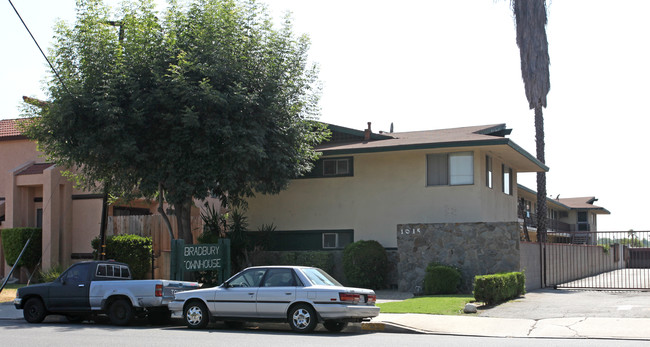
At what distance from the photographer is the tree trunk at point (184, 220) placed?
2240 cm

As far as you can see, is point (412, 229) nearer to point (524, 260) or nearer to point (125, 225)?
point (524, 260)

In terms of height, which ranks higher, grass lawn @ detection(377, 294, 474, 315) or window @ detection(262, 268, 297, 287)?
window @ detection(262, 268, 297, 287)

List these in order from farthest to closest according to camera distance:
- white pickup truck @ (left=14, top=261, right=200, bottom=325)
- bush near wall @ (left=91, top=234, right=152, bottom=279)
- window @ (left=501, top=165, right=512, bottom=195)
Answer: window @ (left=501, top=165, right=512, bottom=195)
bush near wall @ (left=91, top=234, right=152, bottom=279)
white pickup truck @ (left=14, top=261, right=200, bottom=325)

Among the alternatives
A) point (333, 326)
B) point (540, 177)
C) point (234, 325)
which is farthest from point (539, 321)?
point (540, 177)

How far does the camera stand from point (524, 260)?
21344mm

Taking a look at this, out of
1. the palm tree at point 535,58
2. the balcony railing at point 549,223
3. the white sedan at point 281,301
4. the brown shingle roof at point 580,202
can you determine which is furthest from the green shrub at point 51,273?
the brown shingle roof at point 580,202

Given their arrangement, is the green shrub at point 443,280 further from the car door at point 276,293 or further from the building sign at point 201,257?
the car door at point 276,293

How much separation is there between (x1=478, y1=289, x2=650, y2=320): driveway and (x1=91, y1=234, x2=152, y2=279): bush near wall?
12848 millimetres

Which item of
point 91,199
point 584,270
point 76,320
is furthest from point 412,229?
point 584,270

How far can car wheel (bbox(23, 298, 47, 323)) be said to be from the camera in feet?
53.0

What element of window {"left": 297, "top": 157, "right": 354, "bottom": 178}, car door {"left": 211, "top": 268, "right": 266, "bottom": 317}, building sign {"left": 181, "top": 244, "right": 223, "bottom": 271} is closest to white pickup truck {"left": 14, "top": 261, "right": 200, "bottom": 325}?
building sign {"left": 181, "top": 244, "right": 223, "bottom": 271}

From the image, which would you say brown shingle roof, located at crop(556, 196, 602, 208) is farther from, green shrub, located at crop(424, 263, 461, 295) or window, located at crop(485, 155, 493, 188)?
green shrub, located at crop(424, 263, 461, 295)

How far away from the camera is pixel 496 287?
17.4 metres

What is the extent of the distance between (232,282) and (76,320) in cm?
491
